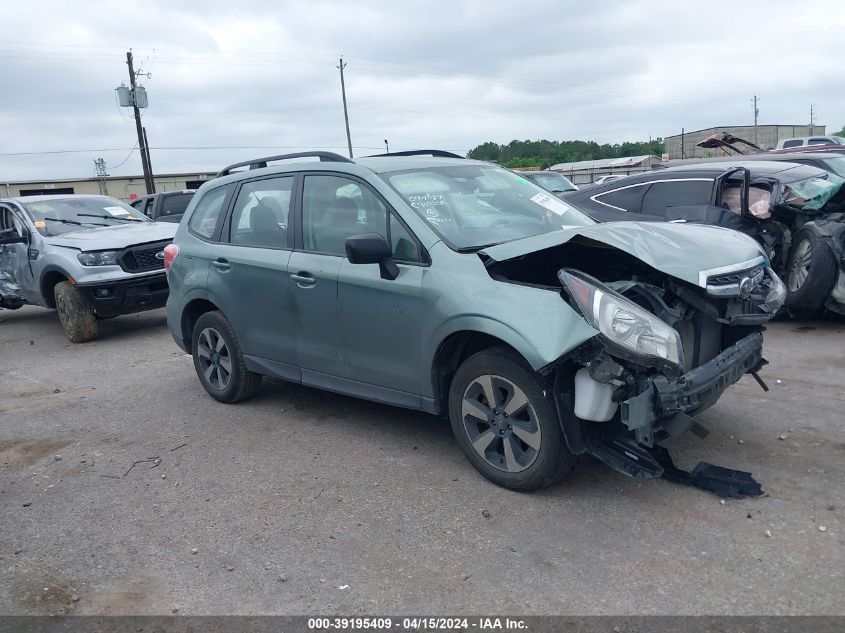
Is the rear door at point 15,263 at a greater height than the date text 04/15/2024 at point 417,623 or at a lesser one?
greater

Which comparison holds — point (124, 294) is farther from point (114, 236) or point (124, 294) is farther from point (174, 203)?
point (174, 203)

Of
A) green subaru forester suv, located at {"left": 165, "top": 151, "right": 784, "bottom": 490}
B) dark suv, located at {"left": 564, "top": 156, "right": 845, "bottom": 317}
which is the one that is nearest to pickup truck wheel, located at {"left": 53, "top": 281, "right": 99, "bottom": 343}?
green subaru forester suv, located at {"left": 165, "top": 151, "right": 784, "bottom": 490}

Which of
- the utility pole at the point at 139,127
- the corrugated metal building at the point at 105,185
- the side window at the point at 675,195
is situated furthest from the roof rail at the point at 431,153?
the corrugated metal building at the point at 105,185

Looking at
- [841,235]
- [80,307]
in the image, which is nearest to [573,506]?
[841,235]

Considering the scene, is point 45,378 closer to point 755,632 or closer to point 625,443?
point 625,443

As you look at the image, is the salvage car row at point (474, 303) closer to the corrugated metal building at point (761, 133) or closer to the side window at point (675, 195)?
the side window at point (675, 195)

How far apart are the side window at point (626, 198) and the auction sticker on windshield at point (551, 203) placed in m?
3.46

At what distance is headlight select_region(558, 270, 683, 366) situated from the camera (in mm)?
3570

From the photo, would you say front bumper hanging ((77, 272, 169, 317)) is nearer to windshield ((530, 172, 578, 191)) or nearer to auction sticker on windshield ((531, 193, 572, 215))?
auction sticker on windshield ((531, 193, 572, 215))

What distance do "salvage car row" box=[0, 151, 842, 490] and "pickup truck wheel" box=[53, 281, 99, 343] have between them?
341 centimetres

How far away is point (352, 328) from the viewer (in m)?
4.76

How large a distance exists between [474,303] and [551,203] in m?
1.54

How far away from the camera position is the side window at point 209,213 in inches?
237

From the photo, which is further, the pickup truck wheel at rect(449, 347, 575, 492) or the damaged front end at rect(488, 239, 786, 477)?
the pickup truck wheel at rect(449, 347, 575, 492)
